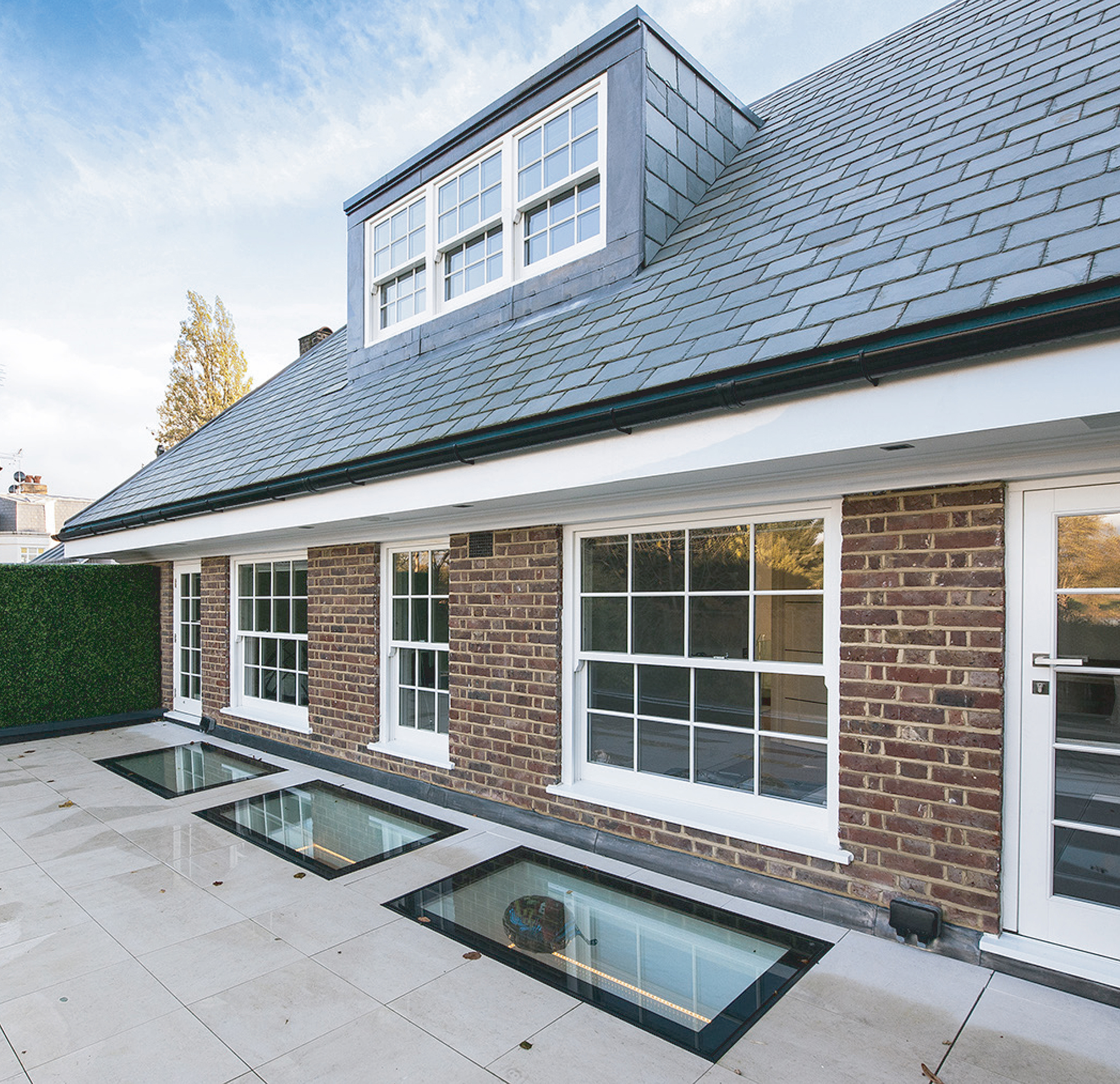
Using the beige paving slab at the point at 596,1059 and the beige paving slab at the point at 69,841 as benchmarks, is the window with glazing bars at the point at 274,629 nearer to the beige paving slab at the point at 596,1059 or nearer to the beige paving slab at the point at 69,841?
the beige paving slab at the point at 69,841

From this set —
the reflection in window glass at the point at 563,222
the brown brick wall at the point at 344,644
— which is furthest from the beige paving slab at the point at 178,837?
the reflection in window glass at the point at 563,222

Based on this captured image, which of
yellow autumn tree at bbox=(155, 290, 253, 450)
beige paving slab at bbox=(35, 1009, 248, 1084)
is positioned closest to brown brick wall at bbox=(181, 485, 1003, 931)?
beige paving slab at bbox=(35, 1009, 248, 1084)

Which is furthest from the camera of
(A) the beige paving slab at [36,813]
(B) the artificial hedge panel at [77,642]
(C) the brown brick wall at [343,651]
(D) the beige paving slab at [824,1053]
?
(B) the artificial hedge panel at [77,642]

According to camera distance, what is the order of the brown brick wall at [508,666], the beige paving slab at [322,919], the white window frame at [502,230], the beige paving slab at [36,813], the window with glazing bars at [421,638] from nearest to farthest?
the beige paving slab at [322,919] < the brown brick wall at [508,666] < the beige paving slab at [36,813] < the white window frame at [502,230] < the window with glazing bars at [421,638]

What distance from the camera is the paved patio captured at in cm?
263

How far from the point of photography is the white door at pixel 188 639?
1000 centimetres

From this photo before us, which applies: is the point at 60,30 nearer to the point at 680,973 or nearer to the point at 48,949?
the point at 48,949

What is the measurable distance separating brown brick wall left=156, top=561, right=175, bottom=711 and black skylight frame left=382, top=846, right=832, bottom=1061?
775cm

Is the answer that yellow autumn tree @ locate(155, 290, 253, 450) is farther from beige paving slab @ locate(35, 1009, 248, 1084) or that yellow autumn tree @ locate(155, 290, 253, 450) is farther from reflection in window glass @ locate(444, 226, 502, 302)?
beige paving slab @ locate(35, 1009, 248, 1084)

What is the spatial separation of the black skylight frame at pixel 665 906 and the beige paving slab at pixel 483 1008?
0.10 m

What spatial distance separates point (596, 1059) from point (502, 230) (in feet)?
20.5

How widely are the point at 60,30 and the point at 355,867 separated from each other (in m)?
13.7

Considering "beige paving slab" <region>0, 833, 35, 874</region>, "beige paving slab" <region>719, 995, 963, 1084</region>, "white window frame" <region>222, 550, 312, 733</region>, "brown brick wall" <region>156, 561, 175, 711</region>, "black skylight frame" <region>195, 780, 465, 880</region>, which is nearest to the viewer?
"beige paving slab" <region>719, 995, 963, 1084</region>

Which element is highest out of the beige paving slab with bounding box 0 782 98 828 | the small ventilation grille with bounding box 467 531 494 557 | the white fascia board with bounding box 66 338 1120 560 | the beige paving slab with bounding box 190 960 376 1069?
the white fascia board with bounding box 66 338 1120 560
